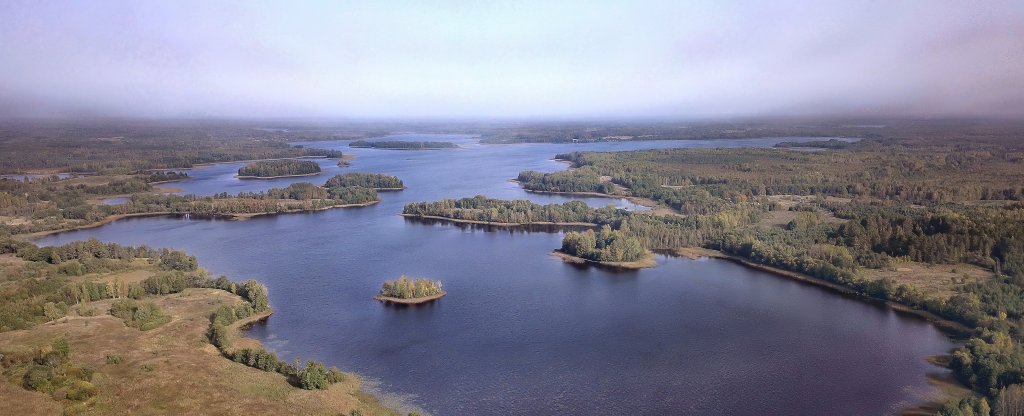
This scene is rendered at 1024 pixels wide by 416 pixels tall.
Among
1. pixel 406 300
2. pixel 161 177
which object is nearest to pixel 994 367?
pixel 406 300

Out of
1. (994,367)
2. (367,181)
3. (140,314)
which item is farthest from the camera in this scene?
(367,181)

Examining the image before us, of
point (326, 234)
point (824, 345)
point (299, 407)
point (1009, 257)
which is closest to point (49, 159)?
point (326, 234)

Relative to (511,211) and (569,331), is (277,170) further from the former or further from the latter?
(569,331)

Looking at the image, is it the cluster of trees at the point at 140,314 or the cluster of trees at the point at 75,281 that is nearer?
the cluster of trees at the point at 140,314

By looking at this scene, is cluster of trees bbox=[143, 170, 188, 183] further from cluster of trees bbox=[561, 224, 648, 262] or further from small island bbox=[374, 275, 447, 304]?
cluster of trees bbox=[561, 224, 648, 262]

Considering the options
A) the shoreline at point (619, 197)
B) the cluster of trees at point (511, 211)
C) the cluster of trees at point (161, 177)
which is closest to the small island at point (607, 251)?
the cluster of trees at point (511, 211)

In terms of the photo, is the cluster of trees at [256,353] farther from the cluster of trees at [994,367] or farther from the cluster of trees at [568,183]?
the cluster of trees at [568,183]
